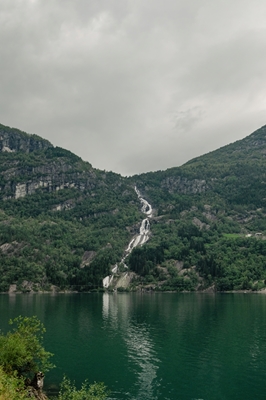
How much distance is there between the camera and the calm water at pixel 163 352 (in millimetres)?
51906

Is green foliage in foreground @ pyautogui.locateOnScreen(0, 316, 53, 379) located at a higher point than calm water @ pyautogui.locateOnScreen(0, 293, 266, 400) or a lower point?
higher

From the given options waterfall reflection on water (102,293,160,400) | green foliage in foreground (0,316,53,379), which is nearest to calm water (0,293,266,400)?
waterfall reflection on water (102,293,160,400)

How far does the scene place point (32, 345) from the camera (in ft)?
146

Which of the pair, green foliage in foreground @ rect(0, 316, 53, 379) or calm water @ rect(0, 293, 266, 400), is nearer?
green foliage in foreground @ rect(0, 316, 53, 379)

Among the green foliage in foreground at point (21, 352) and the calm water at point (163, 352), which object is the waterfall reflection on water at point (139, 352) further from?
the green foliage in foreground at point (21, 352)

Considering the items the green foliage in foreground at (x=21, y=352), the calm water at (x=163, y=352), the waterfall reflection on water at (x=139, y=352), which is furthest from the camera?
the calm water at (x=163, y=352)

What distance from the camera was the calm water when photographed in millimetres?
51906

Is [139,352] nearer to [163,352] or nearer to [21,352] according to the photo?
[163,352]

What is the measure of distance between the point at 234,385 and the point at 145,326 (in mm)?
46522

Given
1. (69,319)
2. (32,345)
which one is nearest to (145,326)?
(69,319)

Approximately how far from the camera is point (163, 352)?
232ft

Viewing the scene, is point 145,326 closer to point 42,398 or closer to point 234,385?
point 234,385

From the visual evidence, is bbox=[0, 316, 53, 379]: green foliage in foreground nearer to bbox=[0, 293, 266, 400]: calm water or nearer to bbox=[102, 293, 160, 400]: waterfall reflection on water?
bbox=[0, 293, 266, 400]: calm water

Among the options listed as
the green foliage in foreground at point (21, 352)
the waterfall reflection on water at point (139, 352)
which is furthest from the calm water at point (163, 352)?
the green foliage in foreground at point (21, 352)
